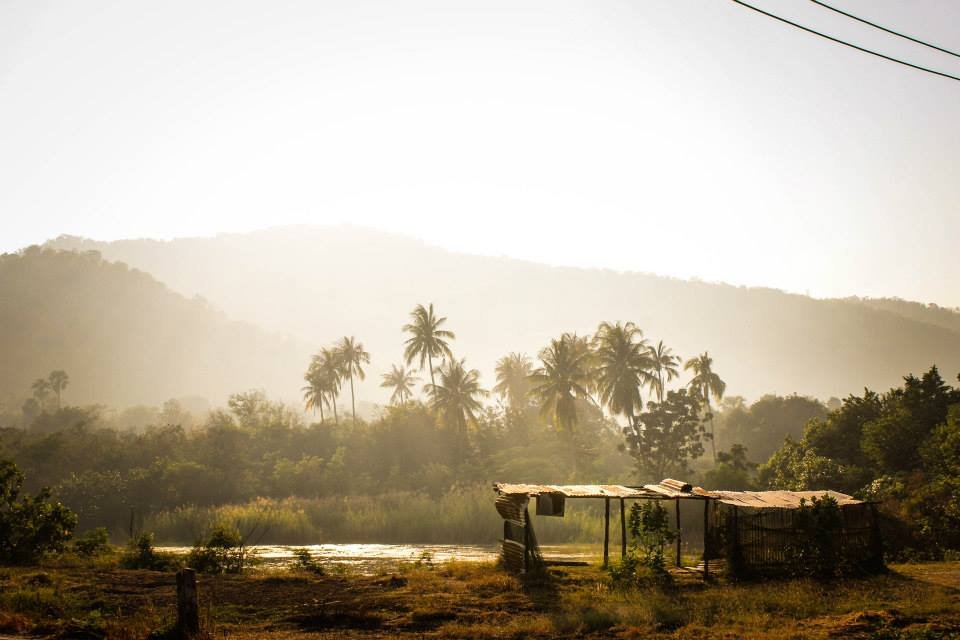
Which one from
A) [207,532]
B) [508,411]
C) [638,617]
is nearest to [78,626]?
[638,617]

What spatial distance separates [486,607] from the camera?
2066cm

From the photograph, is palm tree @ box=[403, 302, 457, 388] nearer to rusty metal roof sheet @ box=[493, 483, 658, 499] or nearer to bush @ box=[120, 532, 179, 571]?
bush @ box=[120, 532, 179, 571]

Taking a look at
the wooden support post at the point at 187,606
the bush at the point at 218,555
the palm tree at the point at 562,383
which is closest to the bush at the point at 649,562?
the wooden support post at the point at 187,606

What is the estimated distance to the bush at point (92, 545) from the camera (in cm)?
3172

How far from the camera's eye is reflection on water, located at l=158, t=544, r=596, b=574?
36.6 meters

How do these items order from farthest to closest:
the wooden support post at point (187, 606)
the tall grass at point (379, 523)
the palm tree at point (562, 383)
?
the palm tree at point (562, 383), the tall grass at point (379, 523), the wooden support post at point (187, 606)

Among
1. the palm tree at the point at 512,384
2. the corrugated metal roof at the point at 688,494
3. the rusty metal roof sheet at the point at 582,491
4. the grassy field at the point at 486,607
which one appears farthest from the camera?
the palm tree at the point at 512,384

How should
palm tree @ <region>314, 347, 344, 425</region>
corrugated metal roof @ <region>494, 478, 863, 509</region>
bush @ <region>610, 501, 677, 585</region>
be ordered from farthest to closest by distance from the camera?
palm tree @ <region>314, 347, 344, 425</region> < corrugated metal roof @ <region>494, 478, 863, 509</region> < bush @ <region>610, 501, 677, 585</region>

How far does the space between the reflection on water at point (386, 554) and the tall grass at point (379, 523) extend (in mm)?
3666

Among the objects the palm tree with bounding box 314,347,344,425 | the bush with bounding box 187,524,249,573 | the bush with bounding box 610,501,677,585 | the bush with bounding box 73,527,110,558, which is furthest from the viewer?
the palm tree with bounding box 314,347,344,425

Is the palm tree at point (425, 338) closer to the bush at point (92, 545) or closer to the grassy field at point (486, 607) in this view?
the bush at point (92, 545)

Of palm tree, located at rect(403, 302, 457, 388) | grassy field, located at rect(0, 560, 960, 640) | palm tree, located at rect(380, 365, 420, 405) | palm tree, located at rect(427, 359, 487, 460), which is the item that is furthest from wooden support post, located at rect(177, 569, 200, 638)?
palm tree, located at rect(380, 365, 420, 405)

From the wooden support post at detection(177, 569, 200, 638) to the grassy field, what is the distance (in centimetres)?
54

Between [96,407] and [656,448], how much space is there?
91.3 metres
